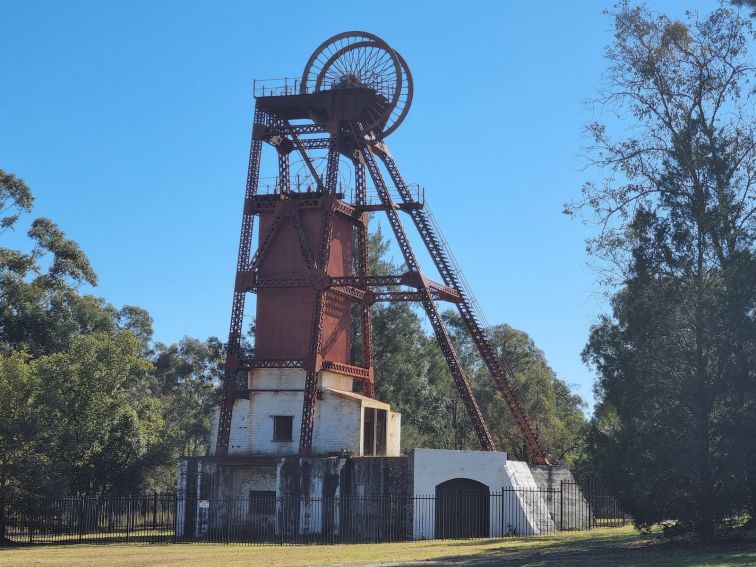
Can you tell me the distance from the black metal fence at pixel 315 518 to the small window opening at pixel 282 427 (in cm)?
327

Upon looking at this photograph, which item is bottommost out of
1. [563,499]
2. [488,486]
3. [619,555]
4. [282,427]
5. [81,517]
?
[81,517]

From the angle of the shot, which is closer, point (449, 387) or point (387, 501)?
point (387, 501)

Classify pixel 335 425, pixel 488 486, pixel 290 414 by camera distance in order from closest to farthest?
pixel 488 486 → pixel 335 425 → pixel 290 414

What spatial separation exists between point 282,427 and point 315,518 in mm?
5574

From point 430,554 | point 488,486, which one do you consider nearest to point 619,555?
point 430,554

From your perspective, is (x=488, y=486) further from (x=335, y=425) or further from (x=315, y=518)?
(x=335, y=425)

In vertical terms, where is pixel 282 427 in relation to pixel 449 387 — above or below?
below

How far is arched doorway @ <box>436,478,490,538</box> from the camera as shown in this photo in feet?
111

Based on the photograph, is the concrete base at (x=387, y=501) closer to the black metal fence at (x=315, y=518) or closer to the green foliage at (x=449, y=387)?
the black metal fence at (x=315, y=518)

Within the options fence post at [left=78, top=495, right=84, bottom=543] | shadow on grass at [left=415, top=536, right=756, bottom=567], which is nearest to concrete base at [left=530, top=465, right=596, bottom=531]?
shadow on grass at [left=415, top=536, right=756, bottom=567]

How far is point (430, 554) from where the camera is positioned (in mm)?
24281

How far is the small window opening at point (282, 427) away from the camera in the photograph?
3872cm

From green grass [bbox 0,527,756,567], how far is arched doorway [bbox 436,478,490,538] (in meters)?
3.42

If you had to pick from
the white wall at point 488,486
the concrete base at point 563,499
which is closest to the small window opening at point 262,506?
the white wall at point 488,486
